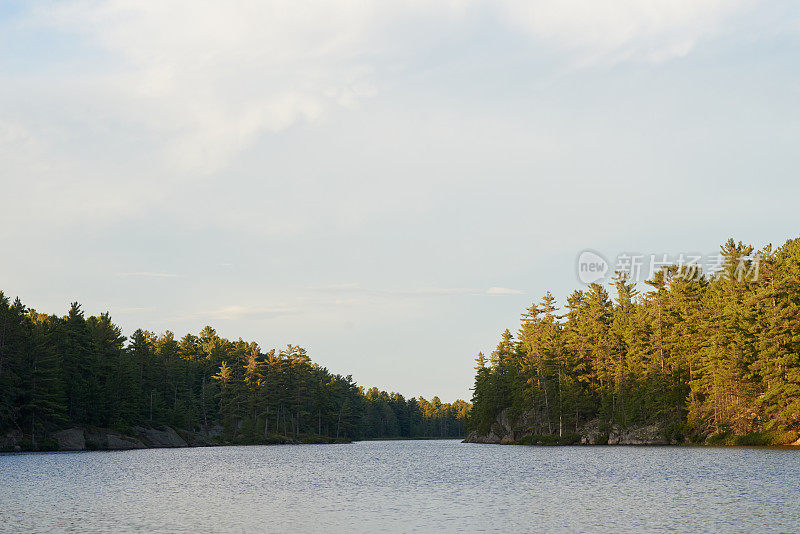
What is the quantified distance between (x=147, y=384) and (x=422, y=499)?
105 meters

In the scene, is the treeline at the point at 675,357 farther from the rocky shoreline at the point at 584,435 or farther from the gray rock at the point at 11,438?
the gray rock at the point at 11,438

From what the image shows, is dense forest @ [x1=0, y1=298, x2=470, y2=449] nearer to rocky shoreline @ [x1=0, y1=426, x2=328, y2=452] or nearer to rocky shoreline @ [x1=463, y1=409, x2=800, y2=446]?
rocky shoreline @ [x1=0, y1=426, x2=328, y2=452]

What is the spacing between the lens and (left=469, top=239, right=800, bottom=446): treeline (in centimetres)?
7269

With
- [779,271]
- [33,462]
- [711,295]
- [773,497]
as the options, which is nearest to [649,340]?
[711,295]

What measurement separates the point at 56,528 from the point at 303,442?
134780 mm

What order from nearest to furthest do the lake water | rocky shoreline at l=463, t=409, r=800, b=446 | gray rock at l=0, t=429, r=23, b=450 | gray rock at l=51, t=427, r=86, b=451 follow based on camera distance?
the lake water, gray rock at l=0, t=429, r=23, b=450, rocky shoreline at l=463, t=409, r=800, b=446, gray rock at l=51, t=427, r=86, b=451

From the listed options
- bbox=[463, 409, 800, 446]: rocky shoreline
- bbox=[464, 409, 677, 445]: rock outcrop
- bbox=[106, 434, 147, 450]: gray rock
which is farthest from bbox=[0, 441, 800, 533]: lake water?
bbox=[106, 434, 147, 450]: gray rock

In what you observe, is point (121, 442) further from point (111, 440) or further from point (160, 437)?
point (160, 437)

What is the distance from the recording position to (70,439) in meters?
96.4

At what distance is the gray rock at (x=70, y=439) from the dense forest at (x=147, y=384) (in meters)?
1.22

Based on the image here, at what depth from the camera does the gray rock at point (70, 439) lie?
94.3 meters

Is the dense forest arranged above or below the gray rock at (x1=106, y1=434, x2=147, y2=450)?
above

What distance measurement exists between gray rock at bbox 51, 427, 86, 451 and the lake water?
1627 inches

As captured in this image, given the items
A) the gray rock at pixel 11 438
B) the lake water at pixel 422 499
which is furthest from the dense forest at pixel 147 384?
the lake water at pixel 422 499
